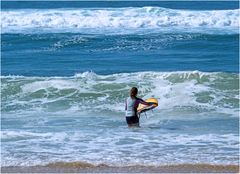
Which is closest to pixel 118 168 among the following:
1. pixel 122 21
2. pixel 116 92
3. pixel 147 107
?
pixel 147 107

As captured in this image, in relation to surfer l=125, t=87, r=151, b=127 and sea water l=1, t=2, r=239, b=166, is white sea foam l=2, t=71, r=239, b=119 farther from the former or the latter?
surfer l=125, t=87, r=151, b=127

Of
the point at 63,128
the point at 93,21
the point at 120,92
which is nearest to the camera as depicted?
the point at 63,128

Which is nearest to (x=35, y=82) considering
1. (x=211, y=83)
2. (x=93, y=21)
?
(x=211, y=83)

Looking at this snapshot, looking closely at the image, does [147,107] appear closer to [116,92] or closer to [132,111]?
[132,111]

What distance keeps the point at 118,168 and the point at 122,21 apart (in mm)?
20697

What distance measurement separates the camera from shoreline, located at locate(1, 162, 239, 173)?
1056 cm

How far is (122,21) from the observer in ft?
102

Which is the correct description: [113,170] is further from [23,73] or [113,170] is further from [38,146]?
[23,73]

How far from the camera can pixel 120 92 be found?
17219mm

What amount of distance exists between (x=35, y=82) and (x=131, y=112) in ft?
16.4

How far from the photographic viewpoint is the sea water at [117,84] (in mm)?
12086

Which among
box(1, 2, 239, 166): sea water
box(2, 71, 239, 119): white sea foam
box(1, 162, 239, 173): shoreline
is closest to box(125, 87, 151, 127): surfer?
box(1, 2, 239, 166): sea water

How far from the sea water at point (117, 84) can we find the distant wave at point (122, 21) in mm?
46

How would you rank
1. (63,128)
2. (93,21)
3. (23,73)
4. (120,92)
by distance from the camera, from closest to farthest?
1. (63,128)
2. (120,92)
3. (23,73)
4. (93,21)
